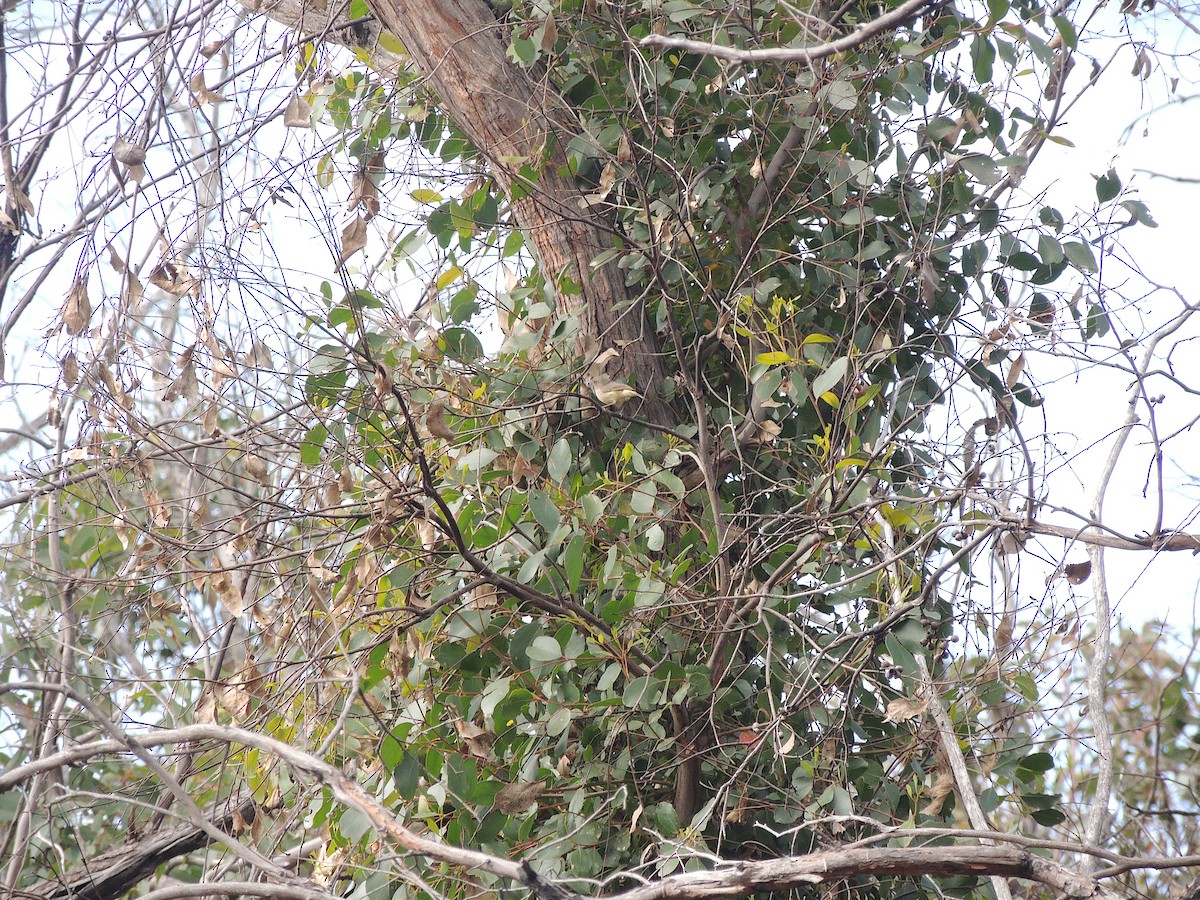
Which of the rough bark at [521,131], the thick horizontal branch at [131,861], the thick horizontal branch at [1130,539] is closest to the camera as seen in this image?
the thick horizontal branch at [1130,539]

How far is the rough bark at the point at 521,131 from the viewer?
205 centimetres

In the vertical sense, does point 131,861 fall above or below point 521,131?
below

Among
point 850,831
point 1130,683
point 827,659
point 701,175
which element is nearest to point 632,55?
point 701,175

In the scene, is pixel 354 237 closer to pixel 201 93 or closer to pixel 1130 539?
pixel 201 93

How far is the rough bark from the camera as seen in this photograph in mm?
2055

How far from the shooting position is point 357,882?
1722 mm

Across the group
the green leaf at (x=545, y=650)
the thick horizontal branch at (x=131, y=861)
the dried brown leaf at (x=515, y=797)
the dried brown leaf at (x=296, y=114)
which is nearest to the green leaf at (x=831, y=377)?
the green leaf at (x=545, y=650)

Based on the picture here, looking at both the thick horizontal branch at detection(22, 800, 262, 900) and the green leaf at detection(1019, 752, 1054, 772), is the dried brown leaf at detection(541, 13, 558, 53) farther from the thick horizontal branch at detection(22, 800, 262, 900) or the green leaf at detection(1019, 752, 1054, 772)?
the thick horizontal branch at detection(22, 800, 262, 900)

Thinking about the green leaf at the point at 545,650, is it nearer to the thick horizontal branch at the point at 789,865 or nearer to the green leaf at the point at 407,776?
the green leaf at the point at 407,776

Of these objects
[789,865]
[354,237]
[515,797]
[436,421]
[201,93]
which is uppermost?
[201,93]

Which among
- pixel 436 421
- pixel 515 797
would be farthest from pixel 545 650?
pixel 436 421

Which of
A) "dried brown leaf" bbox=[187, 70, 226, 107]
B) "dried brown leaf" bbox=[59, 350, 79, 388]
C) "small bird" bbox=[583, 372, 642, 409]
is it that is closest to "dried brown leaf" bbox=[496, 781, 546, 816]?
"small bird" bbox=[583, 372, 642, 409]

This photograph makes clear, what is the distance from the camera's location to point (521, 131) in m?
2.05

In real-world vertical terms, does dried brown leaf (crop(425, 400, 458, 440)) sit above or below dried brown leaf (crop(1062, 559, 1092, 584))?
above
